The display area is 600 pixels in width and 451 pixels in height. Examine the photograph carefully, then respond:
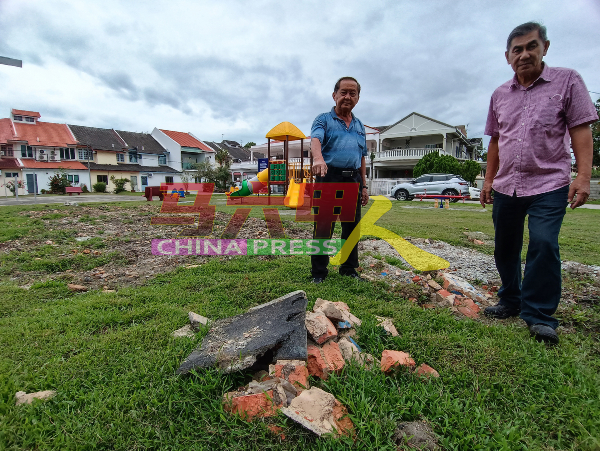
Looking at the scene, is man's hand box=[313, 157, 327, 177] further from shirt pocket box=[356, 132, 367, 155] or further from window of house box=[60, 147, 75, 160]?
window of house box=[60, 147, 75, 160]

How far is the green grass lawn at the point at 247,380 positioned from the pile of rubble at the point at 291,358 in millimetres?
55

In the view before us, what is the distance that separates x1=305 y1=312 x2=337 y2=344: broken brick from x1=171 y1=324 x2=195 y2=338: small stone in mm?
732

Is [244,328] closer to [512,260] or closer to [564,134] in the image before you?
[512,260]

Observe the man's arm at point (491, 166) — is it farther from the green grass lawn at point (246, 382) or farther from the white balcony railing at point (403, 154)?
the white balcony railing at point (403, 154)

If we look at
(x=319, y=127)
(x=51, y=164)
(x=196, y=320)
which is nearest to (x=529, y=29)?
(x=319, y=127)

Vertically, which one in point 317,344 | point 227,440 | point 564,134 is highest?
point 564,134

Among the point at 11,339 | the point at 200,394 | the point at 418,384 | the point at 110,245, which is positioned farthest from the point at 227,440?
Answer: the point at 110,245

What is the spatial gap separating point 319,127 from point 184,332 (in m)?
2.00

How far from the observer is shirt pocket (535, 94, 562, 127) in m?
2.03

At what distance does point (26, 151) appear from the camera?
101 feet

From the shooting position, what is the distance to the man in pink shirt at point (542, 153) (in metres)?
2.00

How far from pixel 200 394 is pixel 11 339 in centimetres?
138

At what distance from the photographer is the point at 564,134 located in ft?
6.79

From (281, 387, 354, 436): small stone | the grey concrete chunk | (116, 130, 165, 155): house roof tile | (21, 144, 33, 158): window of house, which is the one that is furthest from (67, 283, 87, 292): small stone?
(116, 130, 165, 155): house roof tile
